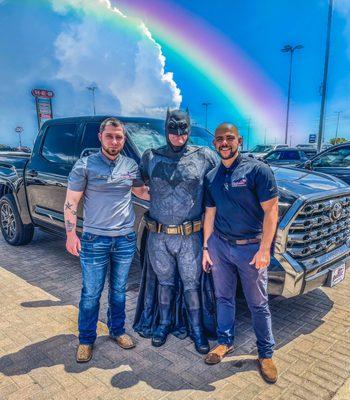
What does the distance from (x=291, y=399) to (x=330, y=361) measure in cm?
63

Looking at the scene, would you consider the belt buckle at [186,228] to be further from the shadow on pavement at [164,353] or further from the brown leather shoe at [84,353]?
the brown leather shoe at [84,353]

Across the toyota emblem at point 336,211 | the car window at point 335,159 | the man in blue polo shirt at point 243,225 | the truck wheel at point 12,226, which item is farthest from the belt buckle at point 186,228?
the car window at point 335,159

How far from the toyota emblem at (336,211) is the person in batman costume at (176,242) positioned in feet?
3.99

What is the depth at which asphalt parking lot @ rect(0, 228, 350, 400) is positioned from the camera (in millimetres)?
2445

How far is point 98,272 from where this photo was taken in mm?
2773

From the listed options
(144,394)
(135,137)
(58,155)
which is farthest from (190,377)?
(58,155)

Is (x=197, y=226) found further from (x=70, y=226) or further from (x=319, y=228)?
(x=319, y=228)

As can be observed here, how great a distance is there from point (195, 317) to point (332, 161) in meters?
4.71

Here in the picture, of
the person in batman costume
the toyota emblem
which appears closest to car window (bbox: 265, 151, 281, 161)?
the toyota emblem

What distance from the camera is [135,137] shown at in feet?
12.6

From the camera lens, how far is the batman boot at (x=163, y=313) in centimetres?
304

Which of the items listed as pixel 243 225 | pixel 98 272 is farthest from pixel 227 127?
pixel 98 272

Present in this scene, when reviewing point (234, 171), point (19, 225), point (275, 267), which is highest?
point (234, 171)

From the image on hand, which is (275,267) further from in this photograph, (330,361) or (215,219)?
(330,361)
